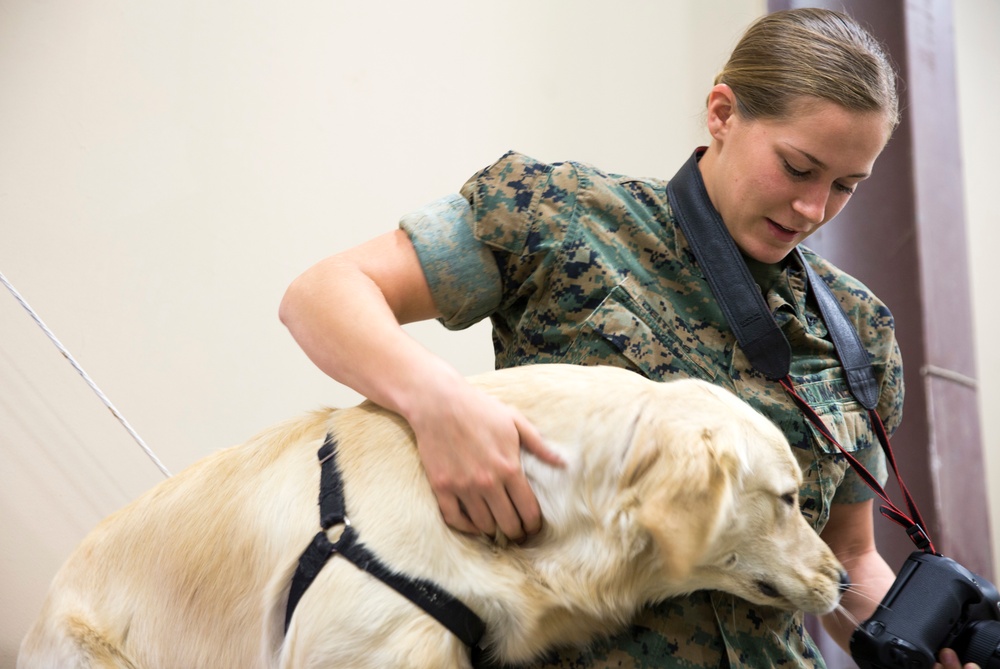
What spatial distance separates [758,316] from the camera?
3.89ft

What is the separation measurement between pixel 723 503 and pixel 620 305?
0.33m

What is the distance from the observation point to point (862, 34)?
1260 mm

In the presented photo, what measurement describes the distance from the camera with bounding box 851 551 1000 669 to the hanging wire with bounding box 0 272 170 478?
50.7 inches

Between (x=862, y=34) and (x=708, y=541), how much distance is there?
0.83 metres

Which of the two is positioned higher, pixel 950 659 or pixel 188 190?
pixel 188 190

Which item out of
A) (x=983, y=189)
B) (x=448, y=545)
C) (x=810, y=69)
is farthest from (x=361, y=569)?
(x=983, y=189)

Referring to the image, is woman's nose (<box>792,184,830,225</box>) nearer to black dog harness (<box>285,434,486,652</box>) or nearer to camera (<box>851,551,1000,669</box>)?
camera (<box>851,551,1000,669</box>)

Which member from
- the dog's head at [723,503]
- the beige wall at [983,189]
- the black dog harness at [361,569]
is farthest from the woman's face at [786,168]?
the beige wall at [983,189]

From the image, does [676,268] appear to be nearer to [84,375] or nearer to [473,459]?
[473,459]

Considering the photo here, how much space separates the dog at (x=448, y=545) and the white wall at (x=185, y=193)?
1.88 feet

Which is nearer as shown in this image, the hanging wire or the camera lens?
the camera lens

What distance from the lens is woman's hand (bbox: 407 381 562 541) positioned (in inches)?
35.7

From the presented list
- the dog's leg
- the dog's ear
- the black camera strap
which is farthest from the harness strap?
the dog's leg

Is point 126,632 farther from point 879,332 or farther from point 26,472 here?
point 879,332
